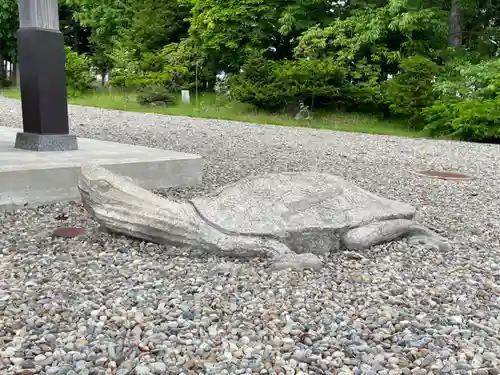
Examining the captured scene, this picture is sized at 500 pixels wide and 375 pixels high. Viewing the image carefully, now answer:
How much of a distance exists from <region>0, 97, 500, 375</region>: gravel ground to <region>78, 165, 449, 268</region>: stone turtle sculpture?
10 centimetres

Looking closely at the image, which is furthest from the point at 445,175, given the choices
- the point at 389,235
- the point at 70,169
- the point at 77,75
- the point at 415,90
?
the point at 77,75

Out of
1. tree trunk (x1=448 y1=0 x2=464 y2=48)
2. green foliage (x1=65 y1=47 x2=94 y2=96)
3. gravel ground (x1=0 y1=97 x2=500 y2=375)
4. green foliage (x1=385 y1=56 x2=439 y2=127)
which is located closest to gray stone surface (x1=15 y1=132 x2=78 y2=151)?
gravel ground (x1=0 y1=97 x2=500 y2=375)

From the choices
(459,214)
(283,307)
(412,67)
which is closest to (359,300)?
(283,307)

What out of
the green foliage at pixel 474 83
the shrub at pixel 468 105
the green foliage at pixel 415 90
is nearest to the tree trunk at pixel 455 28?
the shrub at pixel 468 105

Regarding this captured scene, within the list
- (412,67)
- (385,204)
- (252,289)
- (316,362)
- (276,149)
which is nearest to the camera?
(316,362)

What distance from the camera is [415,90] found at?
1177 cm

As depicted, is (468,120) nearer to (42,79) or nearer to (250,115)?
(250,115)

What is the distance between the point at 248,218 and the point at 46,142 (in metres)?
3.14

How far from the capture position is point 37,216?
3916 millimetres

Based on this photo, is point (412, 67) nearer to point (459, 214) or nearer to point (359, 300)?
point (459, 214)

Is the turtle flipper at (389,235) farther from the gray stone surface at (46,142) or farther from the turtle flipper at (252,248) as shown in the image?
the gray stone surface at (46,142)

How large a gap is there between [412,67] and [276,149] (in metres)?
5.41

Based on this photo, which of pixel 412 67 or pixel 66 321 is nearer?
pixel 66 321

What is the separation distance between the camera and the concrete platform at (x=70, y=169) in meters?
4.08
